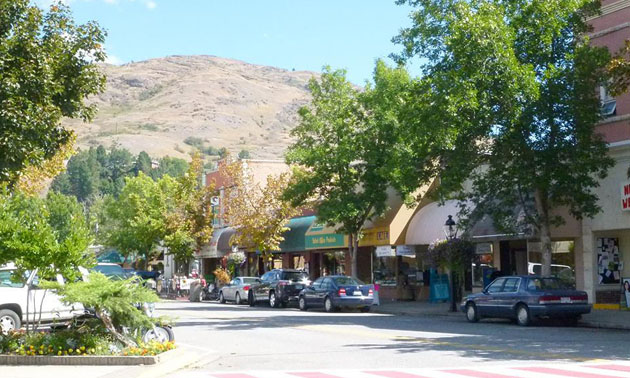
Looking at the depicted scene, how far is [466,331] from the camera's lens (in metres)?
22.1

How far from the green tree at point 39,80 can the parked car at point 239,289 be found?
2490cm

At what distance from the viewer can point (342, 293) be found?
32562 millimetres

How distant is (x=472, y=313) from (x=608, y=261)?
6.73 m

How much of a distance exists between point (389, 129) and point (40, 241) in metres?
23.1

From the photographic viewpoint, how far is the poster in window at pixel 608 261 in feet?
97.8

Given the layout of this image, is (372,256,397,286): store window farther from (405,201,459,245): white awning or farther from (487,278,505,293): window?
(487,278,505,293): window

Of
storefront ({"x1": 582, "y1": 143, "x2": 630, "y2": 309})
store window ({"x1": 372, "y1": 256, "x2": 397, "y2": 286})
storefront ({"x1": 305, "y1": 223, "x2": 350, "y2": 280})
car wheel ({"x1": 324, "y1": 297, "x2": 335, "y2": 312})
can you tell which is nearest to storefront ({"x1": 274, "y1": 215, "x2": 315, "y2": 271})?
storefront ({"x1": 305, "y1": 223, "x2": 350, "y2": 280})

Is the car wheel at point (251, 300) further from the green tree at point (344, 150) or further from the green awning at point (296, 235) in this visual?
the green awning at point (296, 235)

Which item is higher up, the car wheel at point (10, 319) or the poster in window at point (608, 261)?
the poster in window at point (608, 261)

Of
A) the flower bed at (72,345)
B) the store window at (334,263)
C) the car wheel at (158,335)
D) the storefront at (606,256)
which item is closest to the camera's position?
the flower bed at (72,345)

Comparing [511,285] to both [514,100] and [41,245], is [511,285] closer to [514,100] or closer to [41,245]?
[514,100]

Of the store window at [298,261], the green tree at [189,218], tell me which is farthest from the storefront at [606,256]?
the green tree at [189,218]

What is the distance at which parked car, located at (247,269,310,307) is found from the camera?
3812 cm

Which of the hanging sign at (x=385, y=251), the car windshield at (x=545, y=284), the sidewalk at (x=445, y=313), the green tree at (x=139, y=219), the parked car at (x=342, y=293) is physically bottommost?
the sidewalk at (x=445, y=313)
